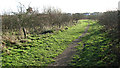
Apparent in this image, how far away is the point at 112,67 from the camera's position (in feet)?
17.8

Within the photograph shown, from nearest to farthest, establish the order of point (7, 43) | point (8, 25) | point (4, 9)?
point (7, 43), point (8, 25), point (4, 9)

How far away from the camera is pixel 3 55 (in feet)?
30.6

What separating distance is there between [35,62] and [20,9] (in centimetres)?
963

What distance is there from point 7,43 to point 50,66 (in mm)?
7060

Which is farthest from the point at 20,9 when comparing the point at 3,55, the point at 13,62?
the point at 13,62

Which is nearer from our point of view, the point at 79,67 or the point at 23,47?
the point at 79,67

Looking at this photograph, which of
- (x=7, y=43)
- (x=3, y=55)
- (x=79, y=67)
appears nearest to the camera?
(x=79, y=67)

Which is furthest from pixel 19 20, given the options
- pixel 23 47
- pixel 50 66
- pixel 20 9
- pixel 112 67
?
pixel 112 67

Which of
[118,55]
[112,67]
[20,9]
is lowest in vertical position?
[112,67]

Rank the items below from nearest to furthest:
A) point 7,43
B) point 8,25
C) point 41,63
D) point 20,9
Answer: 1. point 41,63
2. point 7,43
3. point 20,9
4. point 8,25

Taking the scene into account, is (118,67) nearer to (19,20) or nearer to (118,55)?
(118,55)

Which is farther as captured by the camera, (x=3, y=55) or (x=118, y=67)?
(x=3, y=55)

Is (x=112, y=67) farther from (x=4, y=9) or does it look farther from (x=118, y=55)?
(x=4, y=9)

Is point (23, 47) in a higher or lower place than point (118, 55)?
lower
